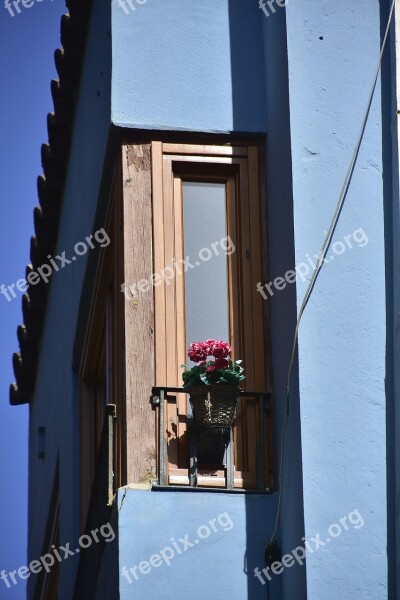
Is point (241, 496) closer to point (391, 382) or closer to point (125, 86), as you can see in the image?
point (391, 382)

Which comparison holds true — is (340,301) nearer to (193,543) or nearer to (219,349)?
(219,349)

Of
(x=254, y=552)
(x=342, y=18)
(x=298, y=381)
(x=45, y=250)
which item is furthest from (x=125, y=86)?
(x=45, y=250)

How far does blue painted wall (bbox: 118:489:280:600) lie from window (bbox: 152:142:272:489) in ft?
0.90

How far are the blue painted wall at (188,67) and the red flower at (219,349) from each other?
1.48 m

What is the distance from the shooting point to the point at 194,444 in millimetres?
10125

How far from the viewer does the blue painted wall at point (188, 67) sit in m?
10.8

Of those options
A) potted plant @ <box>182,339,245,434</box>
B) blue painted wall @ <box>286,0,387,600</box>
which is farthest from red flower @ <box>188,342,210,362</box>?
blue painted wall @ <box>286,0,387,600</box>

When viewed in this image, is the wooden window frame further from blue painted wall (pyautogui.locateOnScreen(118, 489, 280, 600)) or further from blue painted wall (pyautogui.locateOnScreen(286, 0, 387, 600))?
blue painted wall (pyautogui.locateOnScreen(286, 0, 387, 600))

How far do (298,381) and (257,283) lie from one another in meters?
1.03

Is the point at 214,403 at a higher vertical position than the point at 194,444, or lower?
higher

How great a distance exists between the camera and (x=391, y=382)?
9.74 meters

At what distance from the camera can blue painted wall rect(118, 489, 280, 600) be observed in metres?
9.66

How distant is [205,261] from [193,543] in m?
1.82

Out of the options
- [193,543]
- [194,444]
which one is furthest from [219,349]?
[193,543]
